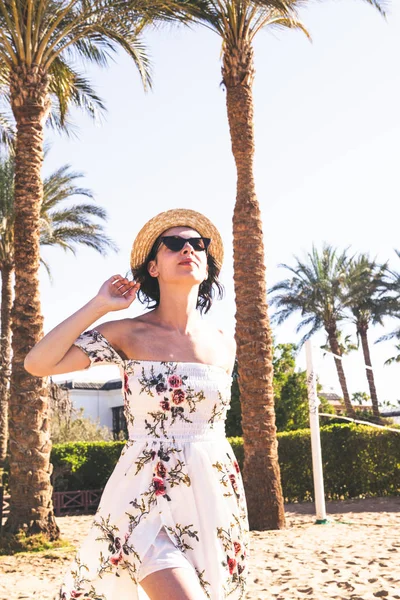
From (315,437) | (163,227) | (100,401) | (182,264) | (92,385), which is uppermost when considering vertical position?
(92,385)

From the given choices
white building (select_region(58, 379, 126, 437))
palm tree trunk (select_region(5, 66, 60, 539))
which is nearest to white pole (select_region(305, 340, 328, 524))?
palm tree trunk (select_region(5, 66, 60, 539))

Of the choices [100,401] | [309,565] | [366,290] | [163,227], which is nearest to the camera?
[163,227]

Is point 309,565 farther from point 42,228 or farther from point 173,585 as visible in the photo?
point 42,228

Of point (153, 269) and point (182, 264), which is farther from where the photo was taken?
point (153, 269)

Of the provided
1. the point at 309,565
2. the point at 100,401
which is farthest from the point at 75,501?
the point at 100,401

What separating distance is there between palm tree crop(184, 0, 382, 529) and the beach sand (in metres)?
0.80

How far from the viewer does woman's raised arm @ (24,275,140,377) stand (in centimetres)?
272

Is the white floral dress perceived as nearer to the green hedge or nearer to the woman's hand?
the woman's hand

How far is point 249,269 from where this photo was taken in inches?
484

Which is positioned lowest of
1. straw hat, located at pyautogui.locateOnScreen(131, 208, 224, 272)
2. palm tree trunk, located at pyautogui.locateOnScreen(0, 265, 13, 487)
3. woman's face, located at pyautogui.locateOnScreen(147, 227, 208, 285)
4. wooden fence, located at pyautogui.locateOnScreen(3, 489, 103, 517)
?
wooden fence, located at pyautogui.locateOnScreen(3, 489, 103, 517)

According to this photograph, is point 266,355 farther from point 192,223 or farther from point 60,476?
point 60,476

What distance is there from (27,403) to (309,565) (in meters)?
4.55

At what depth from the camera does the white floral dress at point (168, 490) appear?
2.61 meters

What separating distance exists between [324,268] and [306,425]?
7.92 metres
